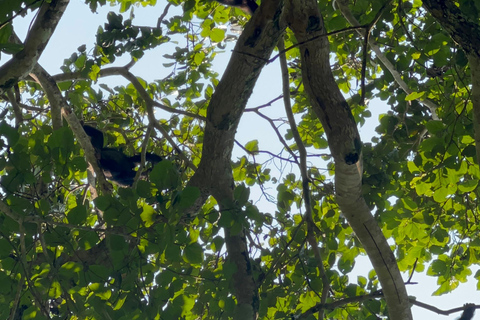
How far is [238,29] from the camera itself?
3.55m

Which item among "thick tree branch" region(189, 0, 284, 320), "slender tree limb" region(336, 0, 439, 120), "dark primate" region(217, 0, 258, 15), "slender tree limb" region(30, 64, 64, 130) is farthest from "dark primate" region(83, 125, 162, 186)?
"slender tree limb" region(336, 0, 439, 120)

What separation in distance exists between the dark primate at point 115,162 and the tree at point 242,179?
0.70 ft

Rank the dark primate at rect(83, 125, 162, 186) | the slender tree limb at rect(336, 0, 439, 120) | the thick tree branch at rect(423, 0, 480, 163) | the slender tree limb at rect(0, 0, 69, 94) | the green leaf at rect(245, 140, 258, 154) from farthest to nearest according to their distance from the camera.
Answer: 1. the dark primate at rect(83, 125, 162, 186)
2. the green leaf at rect(245, 140, 258, 154)
3. the slender tree limb at rect(336, 0, 439, 120)
4. the slender tree limb at rect(0, 0, 69, 94)
5. the thick tree branch at rect(423, 0, 480, 163)

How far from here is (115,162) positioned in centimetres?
450

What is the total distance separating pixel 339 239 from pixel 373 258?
73 cm

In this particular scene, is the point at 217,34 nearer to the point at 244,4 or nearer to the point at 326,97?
the point at 244,4

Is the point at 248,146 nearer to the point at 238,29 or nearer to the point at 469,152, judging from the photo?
the point at 238,29

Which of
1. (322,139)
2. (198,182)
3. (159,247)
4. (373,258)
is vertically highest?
(322,139)

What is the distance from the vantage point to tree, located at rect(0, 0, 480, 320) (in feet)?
7.10

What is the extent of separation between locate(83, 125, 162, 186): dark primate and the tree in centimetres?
21

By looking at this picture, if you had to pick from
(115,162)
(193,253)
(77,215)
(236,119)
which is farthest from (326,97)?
(115,162)

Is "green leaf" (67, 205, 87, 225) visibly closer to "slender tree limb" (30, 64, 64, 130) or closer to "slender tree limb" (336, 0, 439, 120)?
"slender tree limb" (30, 64, 64, 130)

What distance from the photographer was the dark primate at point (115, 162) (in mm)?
4453

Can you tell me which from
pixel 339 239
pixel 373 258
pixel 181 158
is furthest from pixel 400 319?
pixel 181 158
